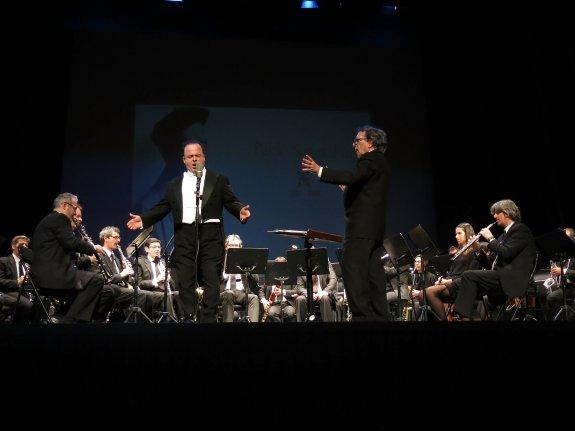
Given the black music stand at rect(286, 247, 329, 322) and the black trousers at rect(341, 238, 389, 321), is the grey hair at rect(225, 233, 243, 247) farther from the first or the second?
the black trousers at rect(341, 238, 389, 321)

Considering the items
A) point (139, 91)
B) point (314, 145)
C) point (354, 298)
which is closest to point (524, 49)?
point (314, 145)

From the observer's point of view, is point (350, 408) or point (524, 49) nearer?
point (350, 408)

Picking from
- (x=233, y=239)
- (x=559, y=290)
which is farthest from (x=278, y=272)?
(x=559, y=290)

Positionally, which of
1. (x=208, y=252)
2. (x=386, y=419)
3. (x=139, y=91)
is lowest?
(x=386, y=419)

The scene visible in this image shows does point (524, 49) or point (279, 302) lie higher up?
point (524, 49)

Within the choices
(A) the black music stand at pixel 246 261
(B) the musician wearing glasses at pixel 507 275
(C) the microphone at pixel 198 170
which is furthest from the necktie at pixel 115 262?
(B) the musician wearing glasses at pixel 507 275

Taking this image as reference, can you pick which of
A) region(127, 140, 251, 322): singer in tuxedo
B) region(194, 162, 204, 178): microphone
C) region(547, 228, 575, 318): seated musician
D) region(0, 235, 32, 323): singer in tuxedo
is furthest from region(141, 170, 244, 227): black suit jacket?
region(547, 228, 575, 318): seated musician

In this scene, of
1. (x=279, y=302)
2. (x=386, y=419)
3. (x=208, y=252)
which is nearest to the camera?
(x=386, y=419)

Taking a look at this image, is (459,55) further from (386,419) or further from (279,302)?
(386,419)

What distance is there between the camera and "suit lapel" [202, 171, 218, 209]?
481cm

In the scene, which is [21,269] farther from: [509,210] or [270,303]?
[509,210]

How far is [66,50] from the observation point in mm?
9125

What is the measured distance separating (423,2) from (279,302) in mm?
5266

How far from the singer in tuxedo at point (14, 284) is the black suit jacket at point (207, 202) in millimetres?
2514
